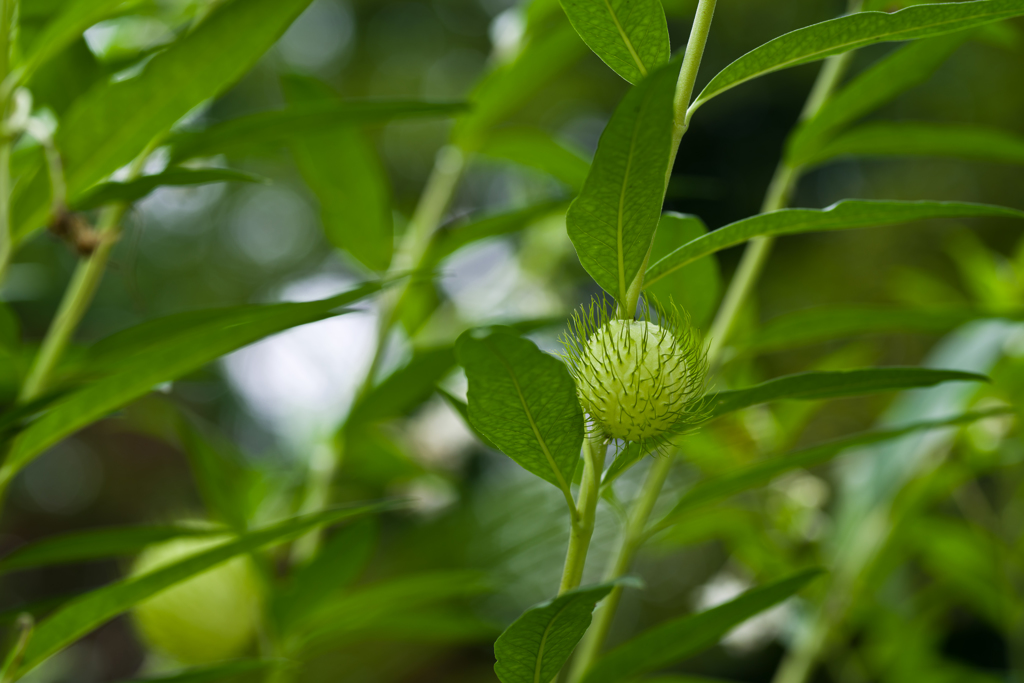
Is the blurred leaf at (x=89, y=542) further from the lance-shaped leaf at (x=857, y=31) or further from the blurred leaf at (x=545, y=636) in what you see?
the lance-shaped leaf at (x=857, y=31)

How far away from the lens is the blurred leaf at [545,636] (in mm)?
229

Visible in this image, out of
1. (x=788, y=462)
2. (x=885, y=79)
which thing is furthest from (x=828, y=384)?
(x=885, y=79)

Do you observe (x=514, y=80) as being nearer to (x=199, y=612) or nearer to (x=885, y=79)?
(x=885, y=79)

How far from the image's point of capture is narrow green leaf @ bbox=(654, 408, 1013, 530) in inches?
13.4

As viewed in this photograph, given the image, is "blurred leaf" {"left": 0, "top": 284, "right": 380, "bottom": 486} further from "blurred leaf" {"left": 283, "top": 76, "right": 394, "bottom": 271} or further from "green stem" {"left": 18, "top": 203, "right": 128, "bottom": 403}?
"blurred leaf" {"left": 283, "top": 76, "right": 394, "bottom": 271}

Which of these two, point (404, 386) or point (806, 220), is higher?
point (404, 386)

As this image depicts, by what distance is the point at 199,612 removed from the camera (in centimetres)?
60

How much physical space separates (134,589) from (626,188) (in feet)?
0.89

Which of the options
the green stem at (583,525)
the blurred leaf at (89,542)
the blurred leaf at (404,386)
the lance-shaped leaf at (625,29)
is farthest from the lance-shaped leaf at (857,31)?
the blurred leaf at (89,542)

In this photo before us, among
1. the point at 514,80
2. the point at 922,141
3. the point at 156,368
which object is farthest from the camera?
the point at 514,80

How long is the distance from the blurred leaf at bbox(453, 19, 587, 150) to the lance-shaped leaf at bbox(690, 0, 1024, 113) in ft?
0.97

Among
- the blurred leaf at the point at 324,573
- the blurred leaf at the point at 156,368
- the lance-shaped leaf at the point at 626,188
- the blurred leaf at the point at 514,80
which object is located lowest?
the lance-shaped leaf at the point at 626,188

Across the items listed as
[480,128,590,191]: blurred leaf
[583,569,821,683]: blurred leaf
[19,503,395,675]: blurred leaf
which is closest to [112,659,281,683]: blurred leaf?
[19,503,395,675]: blurred leaf

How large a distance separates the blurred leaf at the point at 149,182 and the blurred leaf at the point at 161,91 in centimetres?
2
